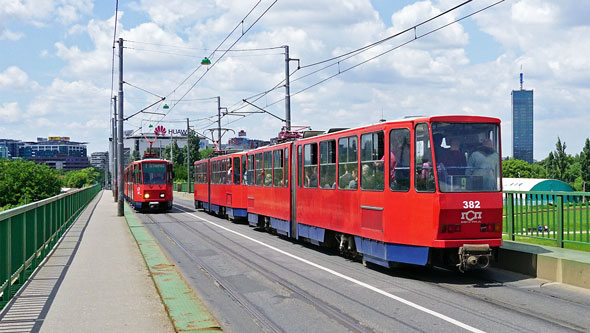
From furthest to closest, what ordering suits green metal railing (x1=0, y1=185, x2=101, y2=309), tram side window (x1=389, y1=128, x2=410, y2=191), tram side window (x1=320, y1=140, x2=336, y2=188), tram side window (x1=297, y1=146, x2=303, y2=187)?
tram side window (x1=297, y1=146, x2=303, y2=187) < tram side window (x1=320, y1=140, x2=336, y2=188) < tram side window (x1=389, y1=128, x2=410, y2=191) < green metal railing (x1=0, y1=185, x2=101, y2=309)

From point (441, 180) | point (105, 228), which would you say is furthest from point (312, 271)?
point (105, 228)

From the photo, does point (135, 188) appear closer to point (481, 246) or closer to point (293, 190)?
point (293, 190)

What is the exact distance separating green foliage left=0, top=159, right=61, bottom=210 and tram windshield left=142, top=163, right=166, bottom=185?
113ft

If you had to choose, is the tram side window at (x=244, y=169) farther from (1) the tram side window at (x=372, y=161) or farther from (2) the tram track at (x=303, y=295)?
(1) the tram side window at (x=372, y=161)

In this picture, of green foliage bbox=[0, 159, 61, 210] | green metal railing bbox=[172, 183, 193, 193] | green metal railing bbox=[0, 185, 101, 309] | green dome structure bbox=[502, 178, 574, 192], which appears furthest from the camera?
green metal railing bbox=[172, 183, 193, 193]

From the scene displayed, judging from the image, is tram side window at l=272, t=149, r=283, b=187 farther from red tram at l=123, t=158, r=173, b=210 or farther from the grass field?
red tram at l=123, t=158, r=173, b=210

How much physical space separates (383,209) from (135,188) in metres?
28.4

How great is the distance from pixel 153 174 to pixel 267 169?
1746 centimetres

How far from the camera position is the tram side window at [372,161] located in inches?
483

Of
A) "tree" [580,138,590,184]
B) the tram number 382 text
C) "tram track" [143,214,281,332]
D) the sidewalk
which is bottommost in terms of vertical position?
"tram track" [143,214,281,332]

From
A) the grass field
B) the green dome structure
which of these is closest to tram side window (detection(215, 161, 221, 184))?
the grass field

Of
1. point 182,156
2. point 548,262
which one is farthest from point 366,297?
point 182,156

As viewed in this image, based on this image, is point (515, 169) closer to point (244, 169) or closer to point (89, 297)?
point (244, 169)

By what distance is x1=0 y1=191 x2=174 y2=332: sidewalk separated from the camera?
755 centimetres
